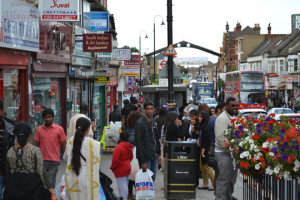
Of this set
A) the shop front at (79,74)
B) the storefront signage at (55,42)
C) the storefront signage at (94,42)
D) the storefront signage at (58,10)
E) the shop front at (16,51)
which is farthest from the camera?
the shop front at (79,74)

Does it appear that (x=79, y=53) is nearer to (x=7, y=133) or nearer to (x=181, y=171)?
(x=181, y=171)

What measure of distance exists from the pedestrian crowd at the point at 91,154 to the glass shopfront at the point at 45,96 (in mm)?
3683

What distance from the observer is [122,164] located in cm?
984

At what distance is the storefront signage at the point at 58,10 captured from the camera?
14.8 meters

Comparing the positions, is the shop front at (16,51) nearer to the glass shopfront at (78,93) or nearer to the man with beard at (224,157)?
the man with beard at (224,157)

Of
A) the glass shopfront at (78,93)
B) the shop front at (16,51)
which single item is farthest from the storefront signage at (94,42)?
the shop front at (16,51)

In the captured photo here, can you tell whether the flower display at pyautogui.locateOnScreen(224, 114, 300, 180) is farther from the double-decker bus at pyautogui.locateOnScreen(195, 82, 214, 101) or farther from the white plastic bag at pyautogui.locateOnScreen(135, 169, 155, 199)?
the double-decker bus at pyautogui.locateOnScreen(195, 82, 214, 101)

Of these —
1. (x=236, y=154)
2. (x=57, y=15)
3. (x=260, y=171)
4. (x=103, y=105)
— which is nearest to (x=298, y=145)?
(x=260, y=171)

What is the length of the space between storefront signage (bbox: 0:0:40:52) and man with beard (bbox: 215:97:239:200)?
5079 millimetres

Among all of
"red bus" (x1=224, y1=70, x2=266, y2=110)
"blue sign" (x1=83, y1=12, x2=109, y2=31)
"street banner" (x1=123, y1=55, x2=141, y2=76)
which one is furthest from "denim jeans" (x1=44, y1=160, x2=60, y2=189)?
"red bus" (x1=224, y1=70, x2=266, y2=110)

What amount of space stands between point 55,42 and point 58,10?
2.28 m

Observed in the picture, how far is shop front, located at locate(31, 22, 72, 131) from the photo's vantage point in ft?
51.0

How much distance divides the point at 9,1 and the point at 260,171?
7485 mm

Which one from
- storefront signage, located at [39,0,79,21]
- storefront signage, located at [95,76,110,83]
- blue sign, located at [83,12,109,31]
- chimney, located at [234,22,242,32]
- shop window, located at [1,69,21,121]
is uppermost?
chimney, located at [234,22,242,32]
